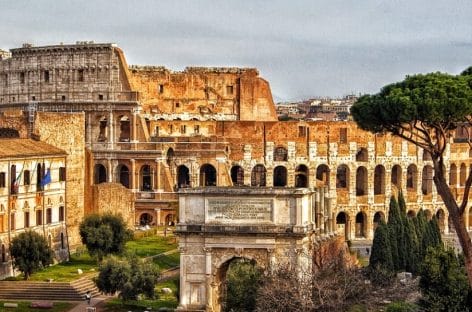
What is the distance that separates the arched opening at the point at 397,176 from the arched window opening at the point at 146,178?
19900 millimetres

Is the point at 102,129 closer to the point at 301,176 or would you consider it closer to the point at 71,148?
the point at 301,176

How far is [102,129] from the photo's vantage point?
272 feet

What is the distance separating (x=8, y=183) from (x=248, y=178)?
118 ft

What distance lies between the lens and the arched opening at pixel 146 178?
259 ft

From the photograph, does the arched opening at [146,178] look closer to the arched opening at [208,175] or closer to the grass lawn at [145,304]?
the arched opening at [208,175]

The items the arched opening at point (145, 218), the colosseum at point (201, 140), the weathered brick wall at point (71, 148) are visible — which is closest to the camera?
the weathered brick wall at point (71, 148)

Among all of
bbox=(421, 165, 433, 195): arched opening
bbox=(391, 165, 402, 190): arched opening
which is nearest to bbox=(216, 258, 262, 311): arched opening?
bbox=(391, 165, 402, 190): arched opening

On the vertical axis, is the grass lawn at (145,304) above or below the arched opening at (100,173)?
below

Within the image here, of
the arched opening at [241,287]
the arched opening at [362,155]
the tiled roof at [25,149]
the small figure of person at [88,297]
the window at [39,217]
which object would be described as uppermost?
the arched opening at [362,155]

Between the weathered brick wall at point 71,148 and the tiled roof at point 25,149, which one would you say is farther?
the weathered brick wall at point 71,148

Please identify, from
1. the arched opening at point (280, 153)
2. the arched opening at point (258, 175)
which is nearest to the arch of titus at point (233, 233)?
the arched opening at point (280, 153)

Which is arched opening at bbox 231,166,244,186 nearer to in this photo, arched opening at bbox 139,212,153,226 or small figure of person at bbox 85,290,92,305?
arched opening at bbox 139,212,153,226

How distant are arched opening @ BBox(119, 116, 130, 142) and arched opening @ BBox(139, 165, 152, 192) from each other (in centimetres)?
326

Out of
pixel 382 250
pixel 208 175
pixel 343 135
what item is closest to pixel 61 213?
pixel 382 250
